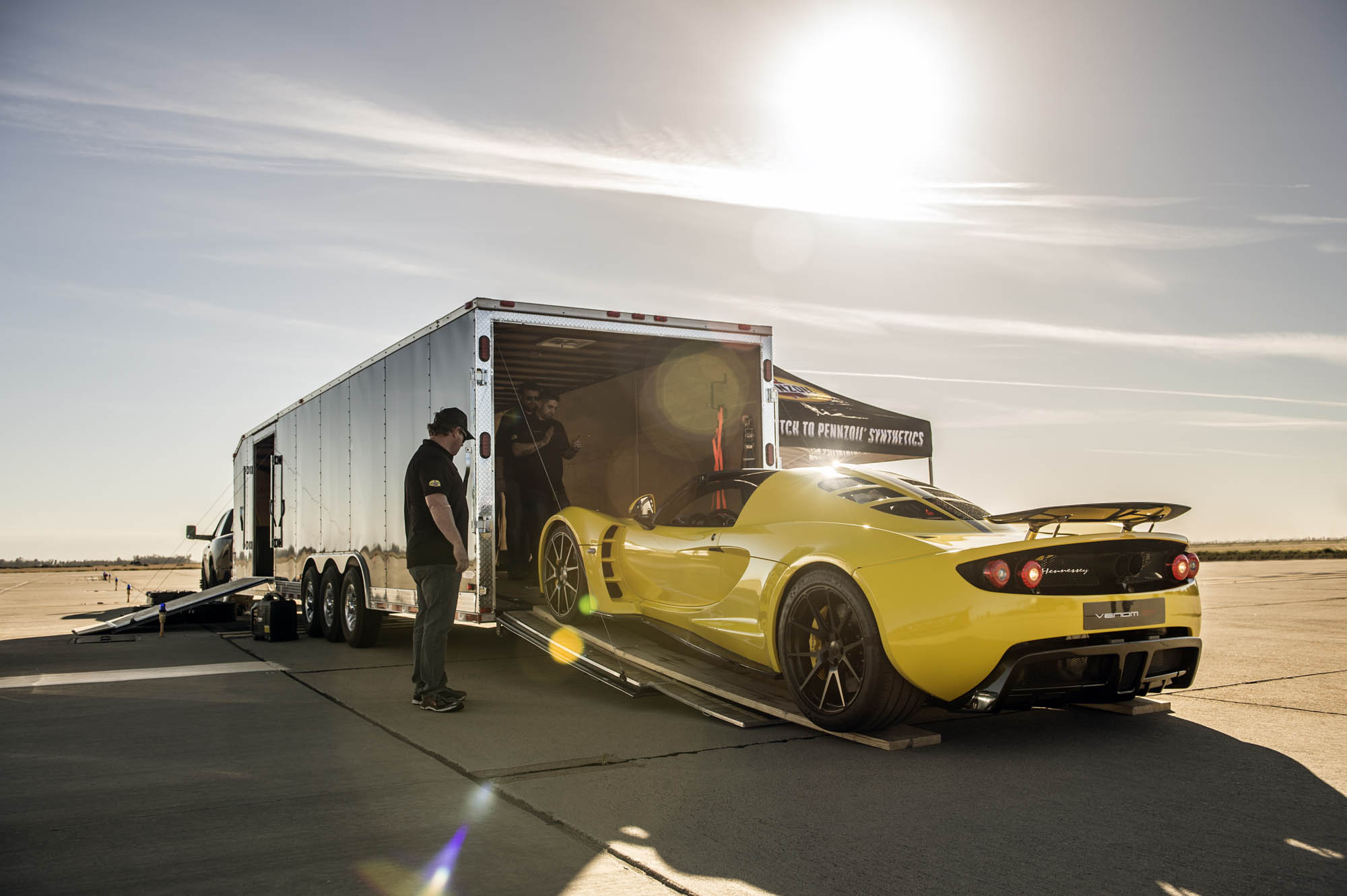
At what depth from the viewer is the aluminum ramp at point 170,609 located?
11852 millimetres

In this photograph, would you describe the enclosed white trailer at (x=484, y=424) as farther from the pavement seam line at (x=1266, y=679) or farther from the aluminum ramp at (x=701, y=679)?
the pavement seam line at (x=1266, y=679)

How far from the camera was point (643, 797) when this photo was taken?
4.00 m

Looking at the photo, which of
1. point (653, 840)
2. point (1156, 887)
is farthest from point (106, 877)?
point (1156, 887)

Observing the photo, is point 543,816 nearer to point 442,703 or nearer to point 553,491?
point 442,703

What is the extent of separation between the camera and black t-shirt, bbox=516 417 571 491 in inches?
366

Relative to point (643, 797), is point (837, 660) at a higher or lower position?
higher

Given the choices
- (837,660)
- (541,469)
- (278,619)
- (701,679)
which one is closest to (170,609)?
(278,619)

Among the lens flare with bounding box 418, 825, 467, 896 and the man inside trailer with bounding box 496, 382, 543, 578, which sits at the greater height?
the man inside trailer with bounding box 496, 382, 543, 578

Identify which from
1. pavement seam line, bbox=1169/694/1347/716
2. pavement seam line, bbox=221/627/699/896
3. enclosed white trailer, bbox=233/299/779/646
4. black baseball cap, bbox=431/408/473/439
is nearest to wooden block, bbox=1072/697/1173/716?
pavement seam line, bbox=1169/694/1347/716

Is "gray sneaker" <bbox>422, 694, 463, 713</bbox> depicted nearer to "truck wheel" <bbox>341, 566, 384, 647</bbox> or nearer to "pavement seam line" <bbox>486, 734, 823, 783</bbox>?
"pavement seam line" <bbox>486, 734, 823, 783</bbox>

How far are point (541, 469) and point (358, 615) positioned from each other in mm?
2418

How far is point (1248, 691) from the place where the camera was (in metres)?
6.25

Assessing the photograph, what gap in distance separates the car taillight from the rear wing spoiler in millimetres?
237

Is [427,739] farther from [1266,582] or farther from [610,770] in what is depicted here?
[1266,582]
